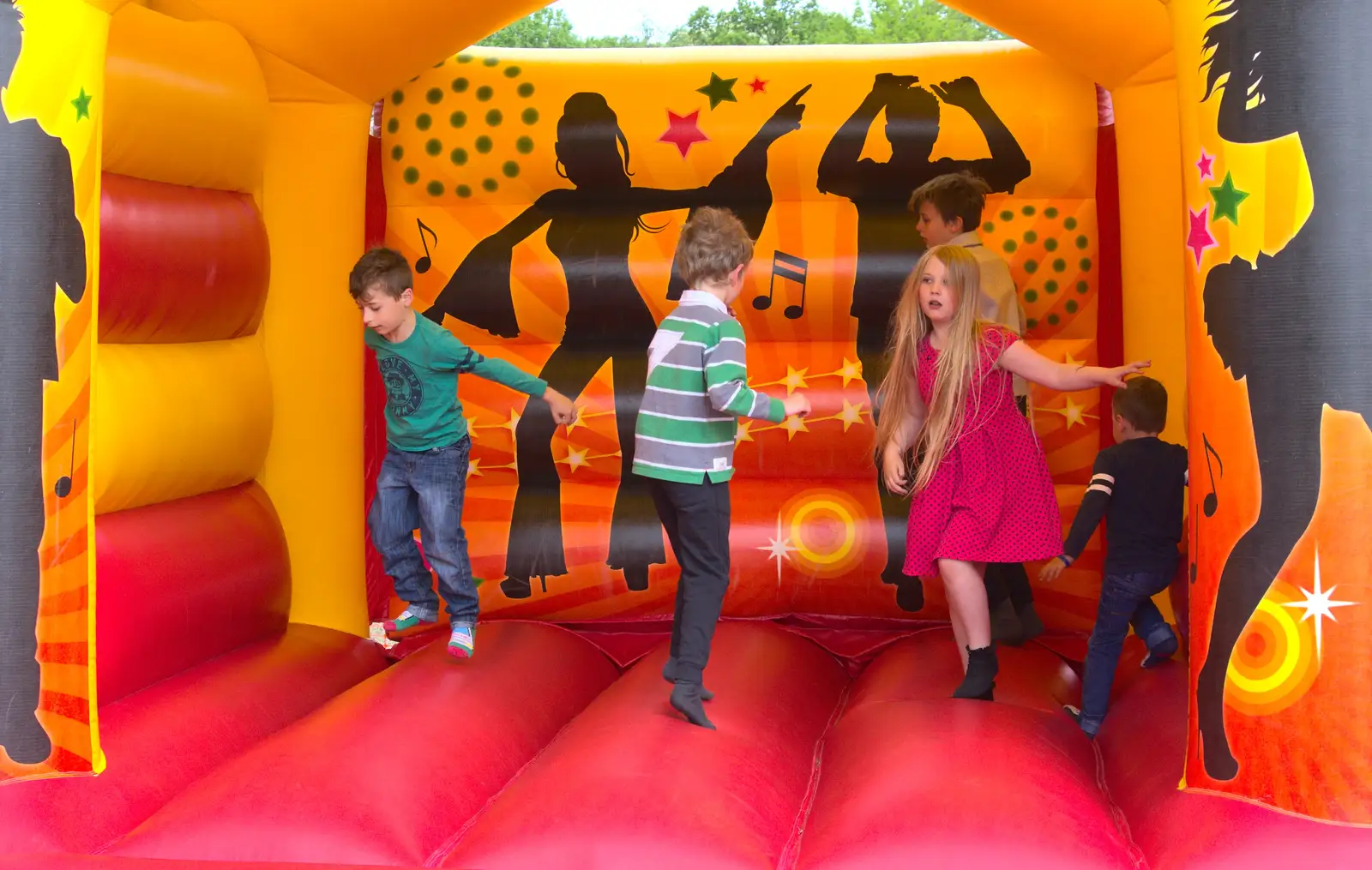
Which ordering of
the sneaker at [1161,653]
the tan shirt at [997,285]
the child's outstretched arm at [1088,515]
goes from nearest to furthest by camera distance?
the child's outstretched arm at [1088,515], the sneaker at [1161,653], the tan shirt at [997,285]

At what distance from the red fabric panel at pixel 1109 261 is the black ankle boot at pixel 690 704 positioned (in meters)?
1.38

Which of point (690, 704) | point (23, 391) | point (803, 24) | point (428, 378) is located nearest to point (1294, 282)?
point (690, 704)

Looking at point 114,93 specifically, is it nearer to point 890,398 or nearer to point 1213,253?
point 890,398

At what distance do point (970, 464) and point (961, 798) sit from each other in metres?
0.85

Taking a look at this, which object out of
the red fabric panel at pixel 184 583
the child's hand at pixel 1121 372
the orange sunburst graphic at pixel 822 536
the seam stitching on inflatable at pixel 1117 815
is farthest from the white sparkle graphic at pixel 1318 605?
the red fabric panel at pixel 184 583

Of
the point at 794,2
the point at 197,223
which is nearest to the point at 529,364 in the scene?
the point at 197,223

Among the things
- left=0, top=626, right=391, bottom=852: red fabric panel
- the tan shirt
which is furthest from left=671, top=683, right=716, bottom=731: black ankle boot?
the tan shirt

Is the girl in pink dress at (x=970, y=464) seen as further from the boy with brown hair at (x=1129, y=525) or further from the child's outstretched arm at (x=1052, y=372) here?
the boy with brown hair at (x=1129, y=525)

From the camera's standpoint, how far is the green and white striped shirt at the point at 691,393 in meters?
2.36

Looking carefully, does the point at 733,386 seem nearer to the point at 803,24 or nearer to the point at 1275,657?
the point at 1275,657

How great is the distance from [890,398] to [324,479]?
1.49 m

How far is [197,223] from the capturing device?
9.27 ft

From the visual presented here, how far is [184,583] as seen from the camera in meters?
2.68

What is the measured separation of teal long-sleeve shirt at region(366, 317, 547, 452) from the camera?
2.83 m
